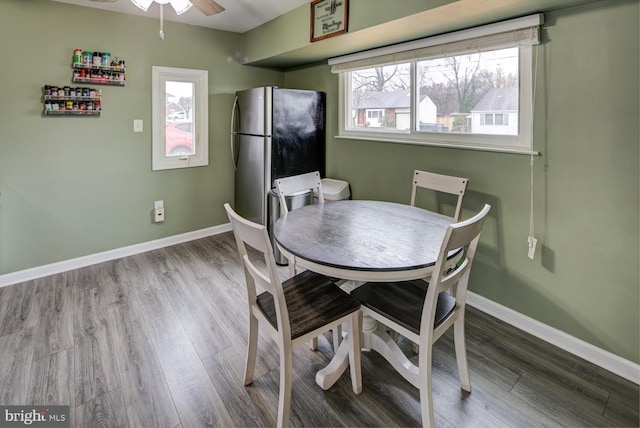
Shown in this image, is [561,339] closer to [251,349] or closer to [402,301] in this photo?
[402,301]

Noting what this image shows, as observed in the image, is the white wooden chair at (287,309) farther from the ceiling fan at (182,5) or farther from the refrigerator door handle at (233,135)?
the refrigerator door handle at (233,135)

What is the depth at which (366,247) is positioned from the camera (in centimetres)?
162

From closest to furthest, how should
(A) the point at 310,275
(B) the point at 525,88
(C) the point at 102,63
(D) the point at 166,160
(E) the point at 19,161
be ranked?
(A) the point at 310,275
(B) the point at 525,88
(E) the point at 19,161
(C) the point at 102,63
(D) the point at 166,160

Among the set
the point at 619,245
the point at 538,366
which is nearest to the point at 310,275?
the point at 538,366

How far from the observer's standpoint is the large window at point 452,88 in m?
2.15

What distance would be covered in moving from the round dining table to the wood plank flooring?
19 centimetres

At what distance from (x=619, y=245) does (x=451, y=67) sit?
5.10 feet

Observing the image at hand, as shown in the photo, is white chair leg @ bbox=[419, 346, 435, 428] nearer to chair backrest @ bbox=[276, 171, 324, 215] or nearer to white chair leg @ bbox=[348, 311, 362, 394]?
white chair leg @ bbox=[348, 311, 362, 394]

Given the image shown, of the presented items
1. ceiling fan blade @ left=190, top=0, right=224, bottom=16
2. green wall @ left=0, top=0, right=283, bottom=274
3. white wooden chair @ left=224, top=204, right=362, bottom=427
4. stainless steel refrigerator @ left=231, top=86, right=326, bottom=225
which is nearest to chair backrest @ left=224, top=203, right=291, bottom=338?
white wooden chair @ left=224, top=204, right=362, bottom=427

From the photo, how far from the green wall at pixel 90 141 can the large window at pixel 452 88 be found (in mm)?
1572

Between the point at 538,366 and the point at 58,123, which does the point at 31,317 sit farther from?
the point at 538,366

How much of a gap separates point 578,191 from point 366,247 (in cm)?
131

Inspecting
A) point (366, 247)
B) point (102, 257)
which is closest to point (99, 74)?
point (102, 257)

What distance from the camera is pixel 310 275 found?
6.03 ft
